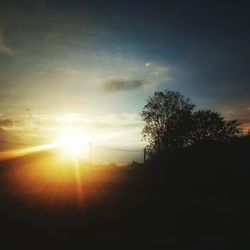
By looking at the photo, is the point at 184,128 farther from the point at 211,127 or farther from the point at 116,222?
the point at 116,222

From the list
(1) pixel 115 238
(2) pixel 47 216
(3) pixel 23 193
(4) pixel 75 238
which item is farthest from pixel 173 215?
(3) pixel 23 193

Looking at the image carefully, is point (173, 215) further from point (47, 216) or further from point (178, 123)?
point (178, 123)

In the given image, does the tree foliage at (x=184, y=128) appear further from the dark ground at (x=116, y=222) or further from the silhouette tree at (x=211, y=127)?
the dark ground at (x=116, y=222)

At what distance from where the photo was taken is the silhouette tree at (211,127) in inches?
1804

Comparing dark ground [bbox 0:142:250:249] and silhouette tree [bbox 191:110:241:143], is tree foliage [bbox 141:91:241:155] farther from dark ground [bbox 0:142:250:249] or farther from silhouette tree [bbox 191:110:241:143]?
dark ground [bbox 0:142:250:249]

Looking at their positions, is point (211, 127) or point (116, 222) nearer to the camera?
point (116, 222)

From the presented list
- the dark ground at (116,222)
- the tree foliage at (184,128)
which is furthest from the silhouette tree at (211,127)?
the dark ground at (116,222)

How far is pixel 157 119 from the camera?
1944 inches

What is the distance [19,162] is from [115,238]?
38.3m

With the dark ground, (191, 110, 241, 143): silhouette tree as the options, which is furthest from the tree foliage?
the dark ground

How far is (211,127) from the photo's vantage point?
46.2 metres

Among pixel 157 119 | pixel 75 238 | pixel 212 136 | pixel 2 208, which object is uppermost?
pixel 157 119

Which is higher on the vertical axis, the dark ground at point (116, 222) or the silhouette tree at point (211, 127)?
the silhouette tree at point (211, 127)

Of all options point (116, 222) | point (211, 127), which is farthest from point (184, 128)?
point (116, 222)
